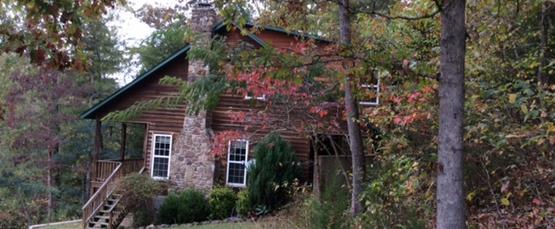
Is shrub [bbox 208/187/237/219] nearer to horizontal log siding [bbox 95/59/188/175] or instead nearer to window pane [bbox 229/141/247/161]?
window pane [bbox 229/141/247/161]

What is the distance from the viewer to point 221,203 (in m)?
18.4

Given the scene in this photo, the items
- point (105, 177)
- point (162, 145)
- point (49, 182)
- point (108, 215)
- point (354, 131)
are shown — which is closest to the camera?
point (354, 131)

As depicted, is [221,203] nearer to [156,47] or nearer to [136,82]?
[136,82]

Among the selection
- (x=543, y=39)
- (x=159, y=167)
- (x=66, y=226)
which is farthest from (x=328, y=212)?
(x=66, y=226)

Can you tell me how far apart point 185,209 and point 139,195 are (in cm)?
152

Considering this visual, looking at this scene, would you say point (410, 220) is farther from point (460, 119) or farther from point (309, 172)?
point (309, 172)

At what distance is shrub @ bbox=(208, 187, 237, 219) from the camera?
18.3 metres

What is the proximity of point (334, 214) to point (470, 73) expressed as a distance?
2520mm

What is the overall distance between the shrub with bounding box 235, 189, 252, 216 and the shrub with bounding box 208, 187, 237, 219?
56 cm

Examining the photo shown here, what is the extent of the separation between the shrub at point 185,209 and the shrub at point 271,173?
2.07m

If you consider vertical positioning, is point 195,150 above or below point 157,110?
below

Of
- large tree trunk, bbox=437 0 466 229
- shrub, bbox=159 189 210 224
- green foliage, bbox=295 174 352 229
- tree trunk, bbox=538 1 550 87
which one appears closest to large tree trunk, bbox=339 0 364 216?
green foliage, bbox=295 174 352 229

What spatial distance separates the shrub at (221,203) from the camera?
60.2ft

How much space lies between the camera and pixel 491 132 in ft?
19.0
